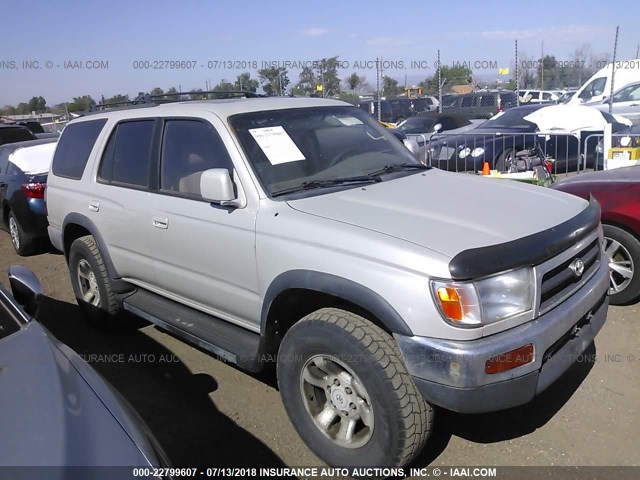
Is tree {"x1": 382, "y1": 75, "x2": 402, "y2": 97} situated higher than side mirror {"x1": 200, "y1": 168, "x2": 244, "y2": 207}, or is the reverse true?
tree {"x1": 382, "y1": 75, "x2": 402, "y2": 97}

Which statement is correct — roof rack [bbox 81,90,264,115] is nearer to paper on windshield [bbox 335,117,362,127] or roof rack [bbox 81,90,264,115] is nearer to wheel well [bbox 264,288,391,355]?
paper on windshield [bbox 335,117,362,127]

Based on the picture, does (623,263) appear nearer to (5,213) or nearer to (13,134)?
(5,213)

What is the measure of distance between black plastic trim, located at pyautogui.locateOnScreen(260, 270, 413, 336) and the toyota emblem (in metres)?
1.05

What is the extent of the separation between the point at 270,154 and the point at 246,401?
1668 millimetres

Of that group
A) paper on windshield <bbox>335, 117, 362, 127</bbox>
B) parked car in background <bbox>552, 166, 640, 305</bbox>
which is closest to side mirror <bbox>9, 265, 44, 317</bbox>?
paper on windshield <bbox>335, 117, 362, 127</bbox>

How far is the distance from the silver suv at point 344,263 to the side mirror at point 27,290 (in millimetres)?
988

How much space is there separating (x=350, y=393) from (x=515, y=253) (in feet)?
3.62

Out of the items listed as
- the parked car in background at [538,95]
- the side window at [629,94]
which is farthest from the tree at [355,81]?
the side window at [629,94]

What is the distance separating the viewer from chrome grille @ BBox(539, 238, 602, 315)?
9.11 ft

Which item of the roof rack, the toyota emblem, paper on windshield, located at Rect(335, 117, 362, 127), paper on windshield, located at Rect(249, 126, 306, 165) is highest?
the roof rack

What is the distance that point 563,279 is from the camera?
291cm

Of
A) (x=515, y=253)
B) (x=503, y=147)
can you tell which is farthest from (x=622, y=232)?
(x=503, y=147)

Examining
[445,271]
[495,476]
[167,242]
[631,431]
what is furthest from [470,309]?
[167,242]

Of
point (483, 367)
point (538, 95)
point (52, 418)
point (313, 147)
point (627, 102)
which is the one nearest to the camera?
point (52, 418)
